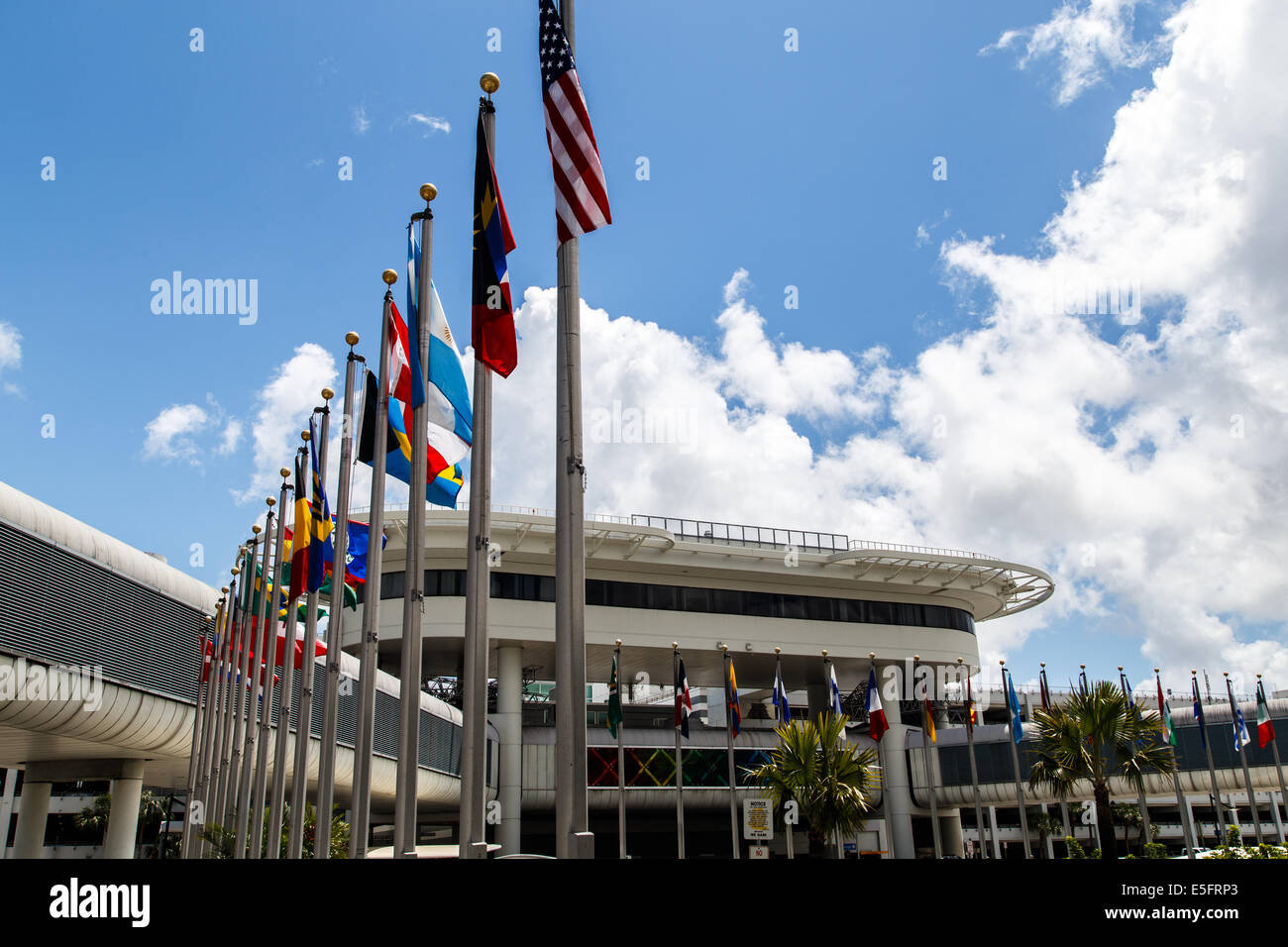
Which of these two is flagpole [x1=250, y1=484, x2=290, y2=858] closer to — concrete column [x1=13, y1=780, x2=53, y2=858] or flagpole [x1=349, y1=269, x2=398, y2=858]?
flagpole [x1=349, y1=269, x2=398, y2=858]

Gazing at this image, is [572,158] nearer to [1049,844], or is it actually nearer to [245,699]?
[245,699]

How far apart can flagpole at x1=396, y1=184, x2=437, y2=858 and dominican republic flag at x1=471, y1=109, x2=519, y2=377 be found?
2.66 metres

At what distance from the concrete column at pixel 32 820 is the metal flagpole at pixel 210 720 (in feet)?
13.1

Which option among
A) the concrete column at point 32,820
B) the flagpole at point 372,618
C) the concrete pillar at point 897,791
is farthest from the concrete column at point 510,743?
the flagpole at point 372,618

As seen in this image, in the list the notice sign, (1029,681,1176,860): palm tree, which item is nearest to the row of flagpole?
the notice sign

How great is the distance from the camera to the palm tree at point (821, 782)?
1161 inches

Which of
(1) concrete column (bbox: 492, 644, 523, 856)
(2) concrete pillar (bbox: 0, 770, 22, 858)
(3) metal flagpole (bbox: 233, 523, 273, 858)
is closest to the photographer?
(3) metal flagpole (bbox: 233, 523, 273, 858)

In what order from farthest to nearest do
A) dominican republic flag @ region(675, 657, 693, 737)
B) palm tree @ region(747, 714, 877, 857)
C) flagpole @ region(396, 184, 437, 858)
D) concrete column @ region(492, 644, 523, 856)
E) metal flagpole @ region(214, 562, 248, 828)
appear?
1. concrete column @ region(492, 644, 523, 856)
2. dominican republic flag @ region(675, 657, 693, 737)
3. palm tree @ region(747, 714, 877, 857)
4. metal flagpole @ region(214, 562, 248, 828)
5. flagpole @ region(396, 184, 437, 858)

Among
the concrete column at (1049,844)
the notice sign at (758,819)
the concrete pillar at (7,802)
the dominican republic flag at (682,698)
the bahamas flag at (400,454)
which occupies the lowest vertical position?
the concrete column at (1049,844)

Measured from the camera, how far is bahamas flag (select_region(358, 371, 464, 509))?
54.3 feet

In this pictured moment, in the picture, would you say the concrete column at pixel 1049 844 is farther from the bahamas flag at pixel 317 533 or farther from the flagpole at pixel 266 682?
the bahamas flag at pixel 317 533

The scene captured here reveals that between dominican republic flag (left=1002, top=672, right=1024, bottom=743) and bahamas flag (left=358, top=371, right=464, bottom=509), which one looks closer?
bahamas flag (left=358, top=371, right=464, bottom=509)

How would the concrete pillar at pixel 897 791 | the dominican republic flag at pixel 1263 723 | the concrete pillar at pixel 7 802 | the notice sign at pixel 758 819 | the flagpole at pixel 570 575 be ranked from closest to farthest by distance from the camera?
1. the flagpole at pixel 570 575
2. the notice sign at pixel 758 819
3. the dominican republic flag at pixel 1263 723
4. the concrete pillar at pixel 7 802
5. the concrete pillar at pixel 897 791
